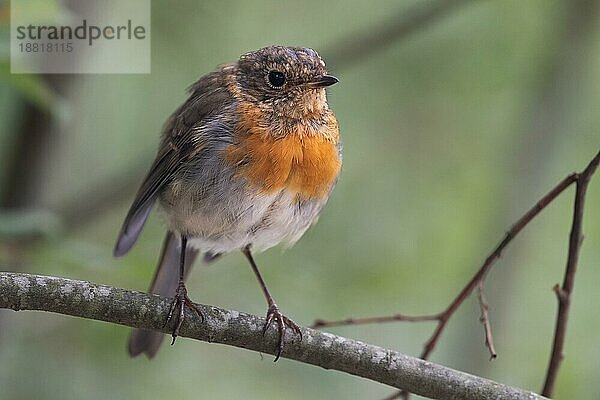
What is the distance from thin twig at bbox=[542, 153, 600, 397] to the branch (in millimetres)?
129

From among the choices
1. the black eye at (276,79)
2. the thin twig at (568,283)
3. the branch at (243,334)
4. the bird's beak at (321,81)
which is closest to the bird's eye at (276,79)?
the black eye at (276,79)

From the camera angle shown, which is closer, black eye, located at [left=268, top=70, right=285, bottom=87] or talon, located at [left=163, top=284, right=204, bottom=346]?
talon, located at [left=163, top=284, right=204, bottom=346]

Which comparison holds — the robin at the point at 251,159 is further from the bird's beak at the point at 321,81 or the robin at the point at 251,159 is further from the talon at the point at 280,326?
the talon at the point at 280,326

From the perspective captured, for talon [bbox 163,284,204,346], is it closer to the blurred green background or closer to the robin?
the robin

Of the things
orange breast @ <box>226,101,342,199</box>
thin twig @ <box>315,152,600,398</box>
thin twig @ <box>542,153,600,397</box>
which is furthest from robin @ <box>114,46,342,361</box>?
thin twig @ <box>542,153,600,397</box>

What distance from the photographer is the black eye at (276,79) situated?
410 centimetres

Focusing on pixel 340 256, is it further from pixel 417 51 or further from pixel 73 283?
pixel 73 283

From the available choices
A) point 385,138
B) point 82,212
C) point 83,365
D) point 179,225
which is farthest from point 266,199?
point 385,138

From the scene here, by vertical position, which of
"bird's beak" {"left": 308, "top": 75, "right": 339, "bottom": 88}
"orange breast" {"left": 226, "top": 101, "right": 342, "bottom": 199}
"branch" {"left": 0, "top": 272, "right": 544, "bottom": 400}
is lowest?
"branch" {"left": 0, "top": 272, "right": 544, "bottom": 400}

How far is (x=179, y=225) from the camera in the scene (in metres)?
4.16

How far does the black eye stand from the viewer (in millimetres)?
4096

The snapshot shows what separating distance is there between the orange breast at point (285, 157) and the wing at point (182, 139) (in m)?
0.14

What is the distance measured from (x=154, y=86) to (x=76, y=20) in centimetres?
74

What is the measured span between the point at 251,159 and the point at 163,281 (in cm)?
103
